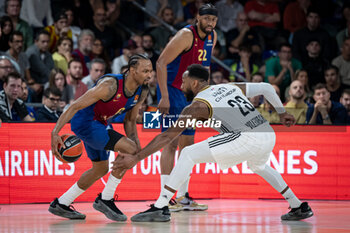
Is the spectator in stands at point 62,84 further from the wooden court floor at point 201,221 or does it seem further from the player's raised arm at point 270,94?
the player's raised arm at point 270,94

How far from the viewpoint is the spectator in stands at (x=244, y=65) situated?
1252 centimetres

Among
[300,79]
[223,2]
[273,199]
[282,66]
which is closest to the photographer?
[273,199]

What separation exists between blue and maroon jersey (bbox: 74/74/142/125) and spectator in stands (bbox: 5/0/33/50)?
18.6 feet

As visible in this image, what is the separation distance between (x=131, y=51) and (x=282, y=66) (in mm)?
3148

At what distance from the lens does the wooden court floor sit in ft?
19.7

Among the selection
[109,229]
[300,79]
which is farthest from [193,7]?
[109,229]

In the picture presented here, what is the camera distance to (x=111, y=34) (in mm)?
12883

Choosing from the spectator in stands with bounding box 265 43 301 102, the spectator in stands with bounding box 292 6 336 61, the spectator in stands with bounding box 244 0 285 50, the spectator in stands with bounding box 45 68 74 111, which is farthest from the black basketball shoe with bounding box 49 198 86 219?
the spectator in stands with bounding box 244 0 285 50

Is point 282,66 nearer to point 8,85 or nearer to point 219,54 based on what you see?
point 219,54

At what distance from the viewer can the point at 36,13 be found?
1244 cm

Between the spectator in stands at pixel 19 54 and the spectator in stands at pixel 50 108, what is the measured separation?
1.82 m

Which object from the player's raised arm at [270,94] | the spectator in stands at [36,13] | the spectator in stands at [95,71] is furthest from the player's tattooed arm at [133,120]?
the spectator in stands at [36,13]

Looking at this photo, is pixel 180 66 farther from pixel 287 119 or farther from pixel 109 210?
pixel 109 210

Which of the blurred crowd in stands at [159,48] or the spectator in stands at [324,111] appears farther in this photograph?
the blurred crowd in stands at [159,48]
